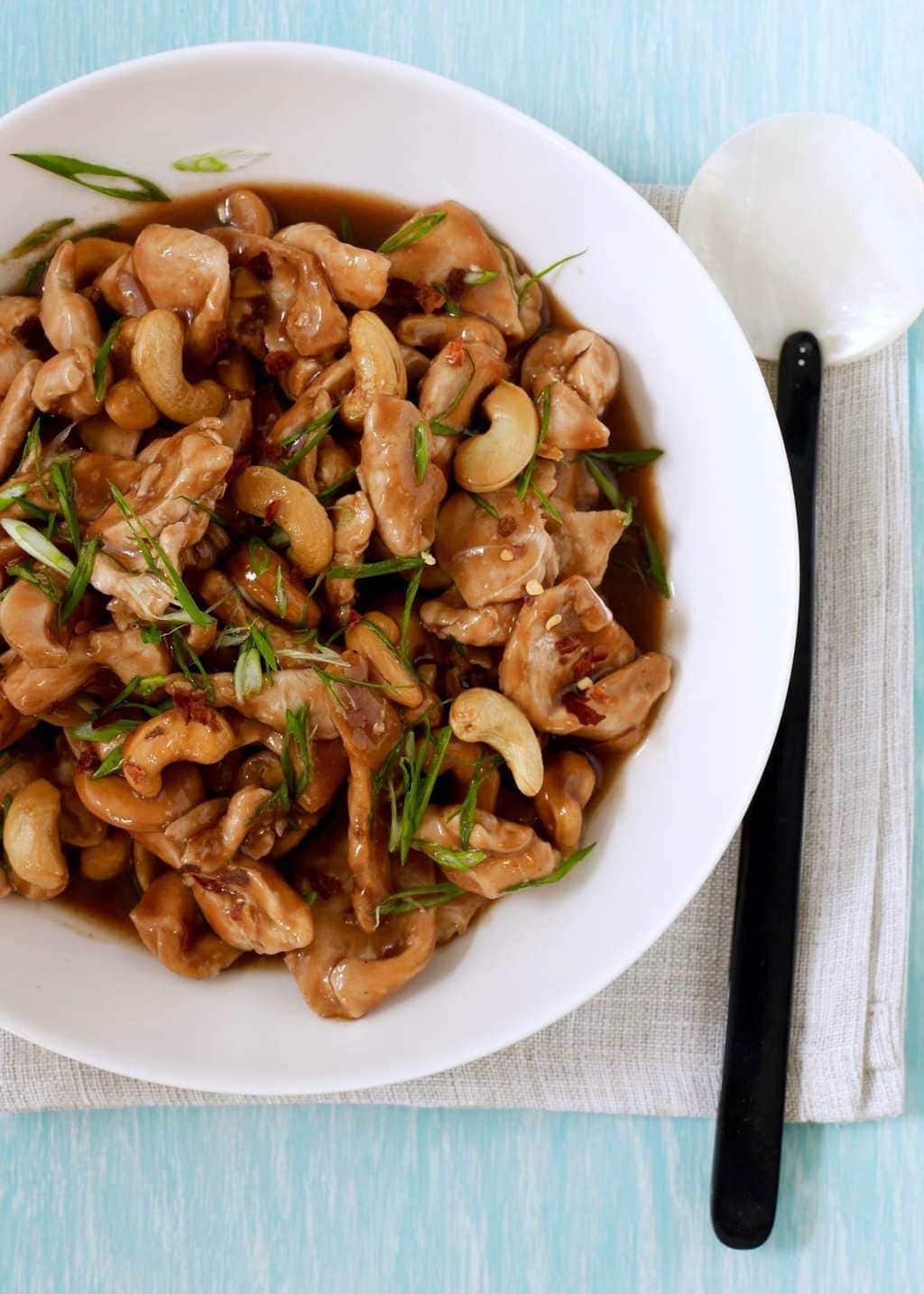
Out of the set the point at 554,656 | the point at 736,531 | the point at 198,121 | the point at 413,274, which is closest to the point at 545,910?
the point at 554,656

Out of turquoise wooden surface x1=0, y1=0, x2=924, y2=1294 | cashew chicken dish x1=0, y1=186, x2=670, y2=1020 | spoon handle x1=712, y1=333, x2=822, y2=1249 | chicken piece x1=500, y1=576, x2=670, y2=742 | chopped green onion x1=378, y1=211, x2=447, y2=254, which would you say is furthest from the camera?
turquoise wooden surface x1=0, y1=0, x2=924, y2=1294

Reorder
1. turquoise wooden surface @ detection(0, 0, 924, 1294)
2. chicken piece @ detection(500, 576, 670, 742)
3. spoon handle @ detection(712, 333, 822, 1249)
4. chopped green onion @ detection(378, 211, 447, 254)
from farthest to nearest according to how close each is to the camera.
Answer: turquoise wooden surface @ detection(0, 0, 924, 1294), spoon handle @ detection(712, 333, 822, 1249), chopped green onion @ detection(378, 211, 447, 254), chicken piece @ detection(500, 576, 670, 742)

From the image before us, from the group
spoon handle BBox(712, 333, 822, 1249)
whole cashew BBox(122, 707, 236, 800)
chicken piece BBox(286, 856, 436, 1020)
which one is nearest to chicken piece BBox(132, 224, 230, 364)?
whole cashew BBox(122, 707, 236, 800)

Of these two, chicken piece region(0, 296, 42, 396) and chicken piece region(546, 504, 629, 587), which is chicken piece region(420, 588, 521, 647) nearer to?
chicken piece region(546, 504, 629, 587)

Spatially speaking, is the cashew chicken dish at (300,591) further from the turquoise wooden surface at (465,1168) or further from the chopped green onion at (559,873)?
the turquoise wooden surface at (465,1168)

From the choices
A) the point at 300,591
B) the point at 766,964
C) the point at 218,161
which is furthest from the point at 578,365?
the point at 766,964

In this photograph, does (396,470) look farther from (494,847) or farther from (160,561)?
(494,847)
